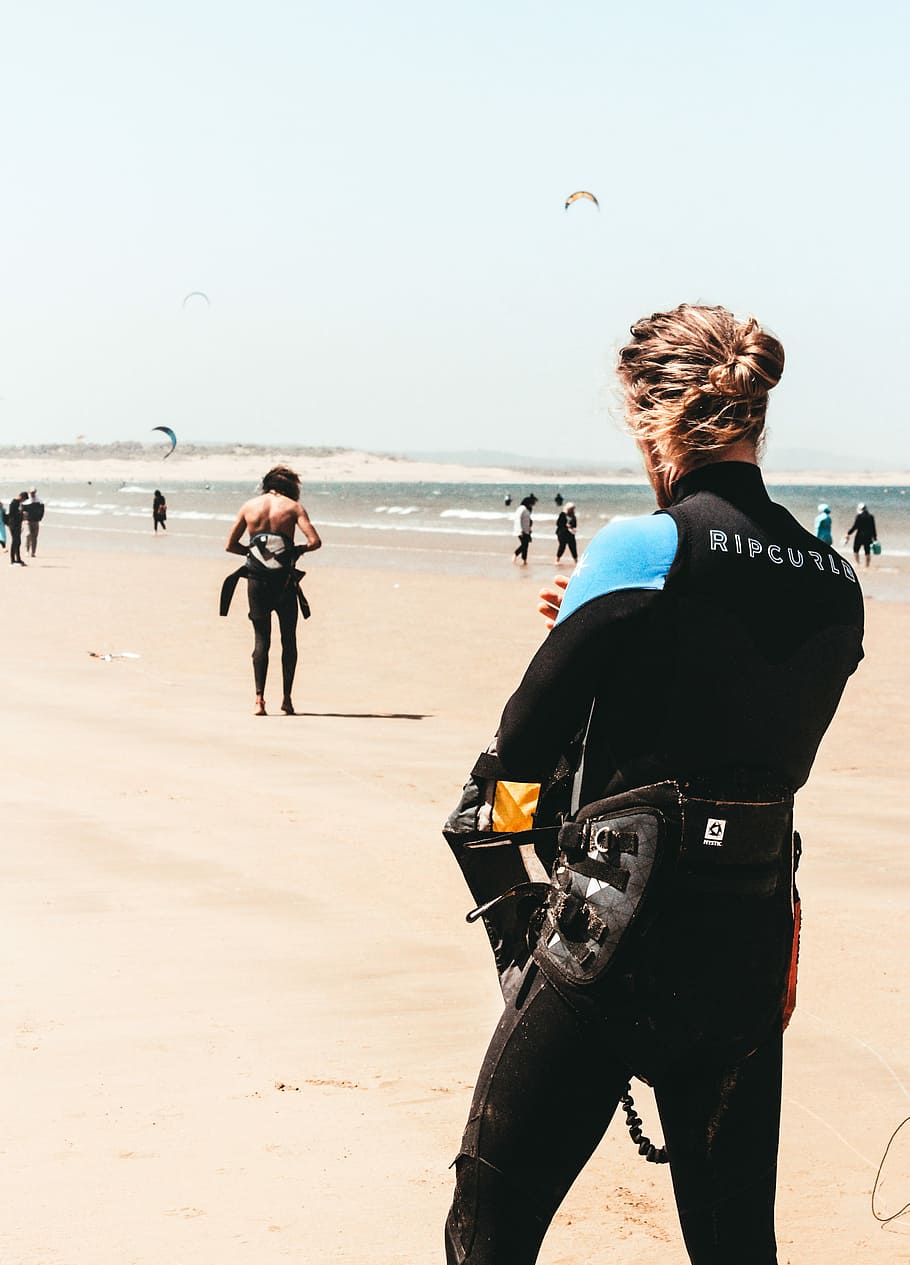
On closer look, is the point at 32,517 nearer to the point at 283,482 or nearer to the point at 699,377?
the point at 283,482

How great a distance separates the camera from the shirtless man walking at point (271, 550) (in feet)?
33.7

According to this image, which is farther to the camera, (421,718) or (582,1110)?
(421,718)

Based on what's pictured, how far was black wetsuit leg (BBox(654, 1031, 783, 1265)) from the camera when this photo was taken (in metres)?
2.04

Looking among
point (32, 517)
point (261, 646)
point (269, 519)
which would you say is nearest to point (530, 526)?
point (32, 517)

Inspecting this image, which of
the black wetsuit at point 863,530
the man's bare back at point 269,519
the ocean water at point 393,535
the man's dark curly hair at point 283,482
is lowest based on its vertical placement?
the ocean water at point 393,535

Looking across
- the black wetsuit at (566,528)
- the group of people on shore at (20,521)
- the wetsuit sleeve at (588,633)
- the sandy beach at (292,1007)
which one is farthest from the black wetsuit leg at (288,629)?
the black wetsuit at (566,528)

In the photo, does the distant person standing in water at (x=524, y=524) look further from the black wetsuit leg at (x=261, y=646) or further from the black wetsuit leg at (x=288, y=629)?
the black wetsuit leg at (x=261, y=646)

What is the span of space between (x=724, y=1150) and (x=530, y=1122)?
0.28 meters

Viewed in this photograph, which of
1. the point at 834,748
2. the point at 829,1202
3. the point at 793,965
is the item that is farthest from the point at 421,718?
the point at 793,965

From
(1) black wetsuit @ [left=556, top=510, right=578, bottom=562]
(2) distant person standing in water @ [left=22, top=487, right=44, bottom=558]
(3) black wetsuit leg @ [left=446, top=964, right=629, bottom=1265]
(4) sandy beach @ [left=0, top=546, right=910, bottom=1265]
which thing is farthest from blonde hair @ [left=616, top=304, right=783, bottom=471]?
(2) distant person standing in water @ [left=22, top=487, right=44, bottom=558]

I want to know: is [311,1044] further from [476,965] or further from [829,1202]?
[829,1202]

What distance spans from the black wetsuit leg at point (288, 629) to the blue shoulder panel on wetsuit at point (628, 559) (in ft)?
27.4

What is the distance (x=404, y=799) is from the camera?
7.65 meters

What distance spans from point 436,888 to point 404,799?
5.80 ft
